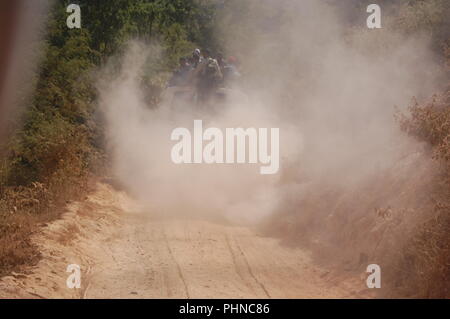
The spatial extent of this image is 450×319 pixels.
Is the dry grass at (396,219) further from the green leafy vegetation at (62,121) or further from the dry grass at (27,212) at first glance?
the green leafy vegetation at (62,121)

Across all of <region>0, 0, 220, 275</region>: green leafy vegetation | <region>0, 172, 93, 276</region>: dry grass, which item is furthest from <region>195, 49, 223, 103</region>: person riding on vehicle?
<region>0, 172, 93, 276</region>: dry grass

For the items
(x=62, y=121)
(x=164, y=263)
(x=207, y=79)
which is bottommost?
(x=164, y=263)

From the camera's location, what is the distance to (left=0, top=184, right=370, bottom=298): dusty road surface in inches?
255

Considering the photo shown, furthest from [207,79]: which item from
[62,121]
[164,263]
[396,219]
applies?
[396,219]

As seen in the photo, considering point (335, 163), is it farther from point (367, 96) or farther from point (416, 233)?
point (416, 233)

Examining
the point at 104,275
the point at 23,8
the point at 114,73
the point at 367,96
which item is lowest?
the point at 104,275

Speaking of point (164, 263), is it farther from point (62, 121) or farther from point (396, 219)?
point (62, 121)

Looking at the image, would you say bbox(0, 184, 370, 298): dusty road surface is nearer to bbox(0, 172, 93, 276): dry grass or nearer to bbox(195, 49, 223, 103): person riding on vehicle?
bbox(0, 172, 93, 276): dry grass

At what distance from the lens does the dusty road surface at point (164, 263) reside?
6469 mm

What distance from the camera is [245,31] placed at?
24.6m

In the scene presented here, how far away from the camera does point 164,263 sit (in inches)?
297

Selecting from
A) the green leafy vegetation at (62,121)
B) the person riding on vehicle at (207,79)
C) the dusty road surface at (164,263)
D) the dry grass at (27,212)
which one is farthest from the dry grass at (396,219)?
the person riding on vehicle at (207,79)

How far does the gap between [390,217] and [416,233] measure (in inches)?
31.0

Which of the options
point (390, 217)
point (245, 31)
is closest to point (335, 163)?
point (390, 217)
